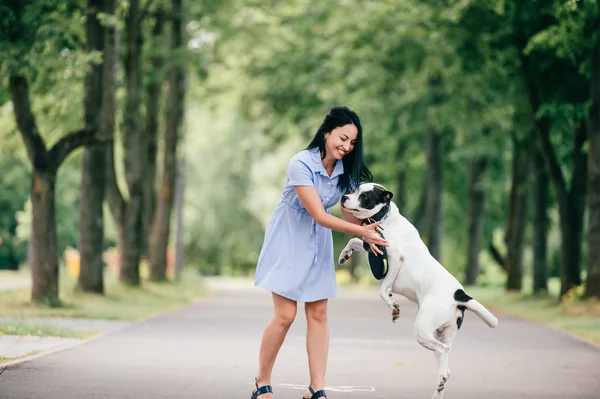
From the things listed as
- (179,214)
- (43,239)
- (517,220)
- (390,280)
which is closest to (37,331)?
(43,239)

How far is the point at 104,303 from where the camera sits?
22.7 metres

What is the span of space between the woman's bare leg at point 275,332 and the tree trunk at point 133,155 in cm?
2016

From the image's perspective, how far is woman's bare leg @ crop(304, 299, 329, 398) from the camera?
27.1ft

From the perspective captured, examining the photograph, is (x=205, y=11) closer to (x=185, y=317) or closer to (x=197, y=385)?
(x=185, y=317)

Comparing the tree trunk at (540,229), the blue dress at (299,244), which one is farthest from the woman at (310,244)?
the tree trunk at (540,229)

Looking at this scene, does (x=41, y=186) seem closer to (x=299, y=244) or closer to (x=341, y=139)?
(x=299, y=244)

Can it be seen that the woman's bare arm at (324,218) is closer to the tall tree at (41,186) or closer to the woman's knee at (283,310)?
the woman's knee at (283,310)

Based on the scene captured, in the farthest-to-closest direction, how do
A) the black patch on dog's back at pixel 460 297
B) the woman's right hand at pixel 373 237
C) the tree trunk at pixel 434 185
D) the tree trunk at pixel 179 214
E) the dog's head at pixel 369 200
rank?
the tree trunk at pixel 434 185 < the tree trunk at pixel 179 214 < the black patch on dog's back at pixel 460 297 < the dog's head at pixel 369 200 < the woman's right hand at pixel 373 237

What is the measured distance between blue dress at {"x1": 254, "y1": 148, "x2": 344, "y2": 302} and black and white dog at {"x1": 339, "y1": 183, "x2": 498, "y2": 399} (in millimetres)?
255

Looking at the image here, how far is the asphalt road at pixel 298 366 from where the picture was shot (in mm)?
10125

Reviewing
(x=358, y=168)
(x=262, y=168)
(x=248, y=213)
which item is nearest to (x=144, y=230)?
(x=358, y=168)

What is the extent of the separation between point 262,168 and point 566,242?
104 ft

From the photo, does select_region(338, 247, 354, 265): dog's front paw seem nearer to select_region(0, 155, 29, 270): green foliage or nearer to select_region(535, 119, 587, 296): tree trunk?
select_region(535, 119, 587, 296): tree trunk

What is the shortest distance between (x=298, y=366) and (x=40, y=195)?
9010 millimetres
